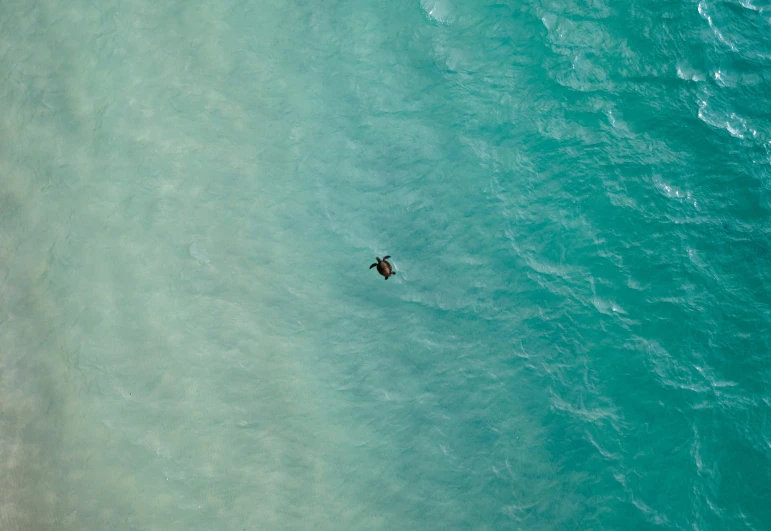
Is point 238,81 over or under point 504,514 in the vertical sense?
over

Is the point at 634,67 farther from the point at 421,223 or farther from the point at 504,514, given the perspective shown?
the point at 504,514

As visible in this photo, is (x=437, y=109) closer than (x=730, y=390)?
No

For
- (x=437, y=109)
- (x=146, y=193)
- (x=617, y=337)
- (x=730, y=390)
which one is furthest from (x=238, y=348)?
(x=730, y=390)

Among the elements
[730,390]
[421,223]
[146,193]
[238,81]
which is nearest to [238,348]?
[146,193]

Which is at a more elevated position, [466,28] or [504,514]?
[466,28]

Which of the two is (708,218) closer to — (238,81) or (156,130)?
(238,81)

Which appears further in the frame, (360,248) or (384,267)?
(360,248)

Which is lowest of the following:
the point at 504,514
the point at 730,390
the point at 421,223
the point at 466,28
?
the point at 504,514
